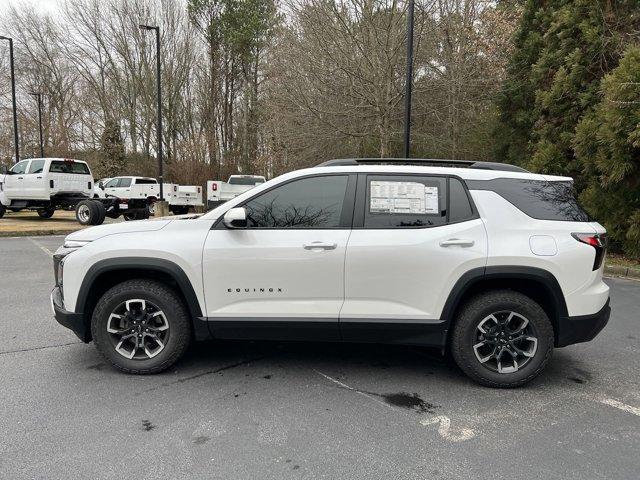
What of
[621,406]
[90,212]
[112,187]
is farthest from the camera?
[112,187]

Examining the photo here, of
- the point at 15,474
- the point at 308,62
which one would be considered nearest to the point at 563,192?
the point at 15,474

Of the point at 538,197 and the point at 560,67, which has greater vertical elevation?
the point at 560,67

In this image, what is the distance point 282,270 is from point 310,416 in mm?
1071

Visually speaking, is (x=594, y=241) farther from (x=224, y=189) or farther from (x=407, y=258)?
(x=224, y=189)

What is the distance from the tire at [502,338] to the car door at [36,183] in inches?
639

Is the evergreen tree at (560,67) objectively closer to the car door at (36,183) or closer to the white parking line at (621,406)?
the white parking line at (621,406)

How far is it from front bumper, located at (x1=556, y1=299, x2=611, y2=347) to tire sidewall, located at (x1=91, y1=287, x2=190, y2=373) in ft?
9.66

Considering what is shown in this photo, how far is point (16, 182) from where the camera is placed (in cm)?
1581

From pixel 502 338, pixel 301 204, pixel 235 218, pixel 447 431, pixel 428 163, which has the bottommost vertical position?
pixel 447 431

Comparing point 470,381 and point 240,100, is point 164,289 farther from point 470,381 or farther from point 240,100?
point 240,100

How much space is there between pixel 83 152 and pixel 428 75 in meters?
31.9

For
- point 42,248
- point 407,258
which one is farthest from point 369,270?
point 42,248

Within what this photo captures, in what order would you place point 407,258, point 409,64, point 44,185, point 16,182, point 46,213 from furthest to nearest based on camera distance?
point 46,213, point 16,182, point 44,185, point 409,64, point 407,258

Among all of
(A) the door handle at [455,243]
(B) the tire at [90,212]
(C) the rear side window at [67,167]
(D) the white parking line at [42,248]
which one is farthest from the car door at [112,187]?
(A) the door handle at [455,243]
